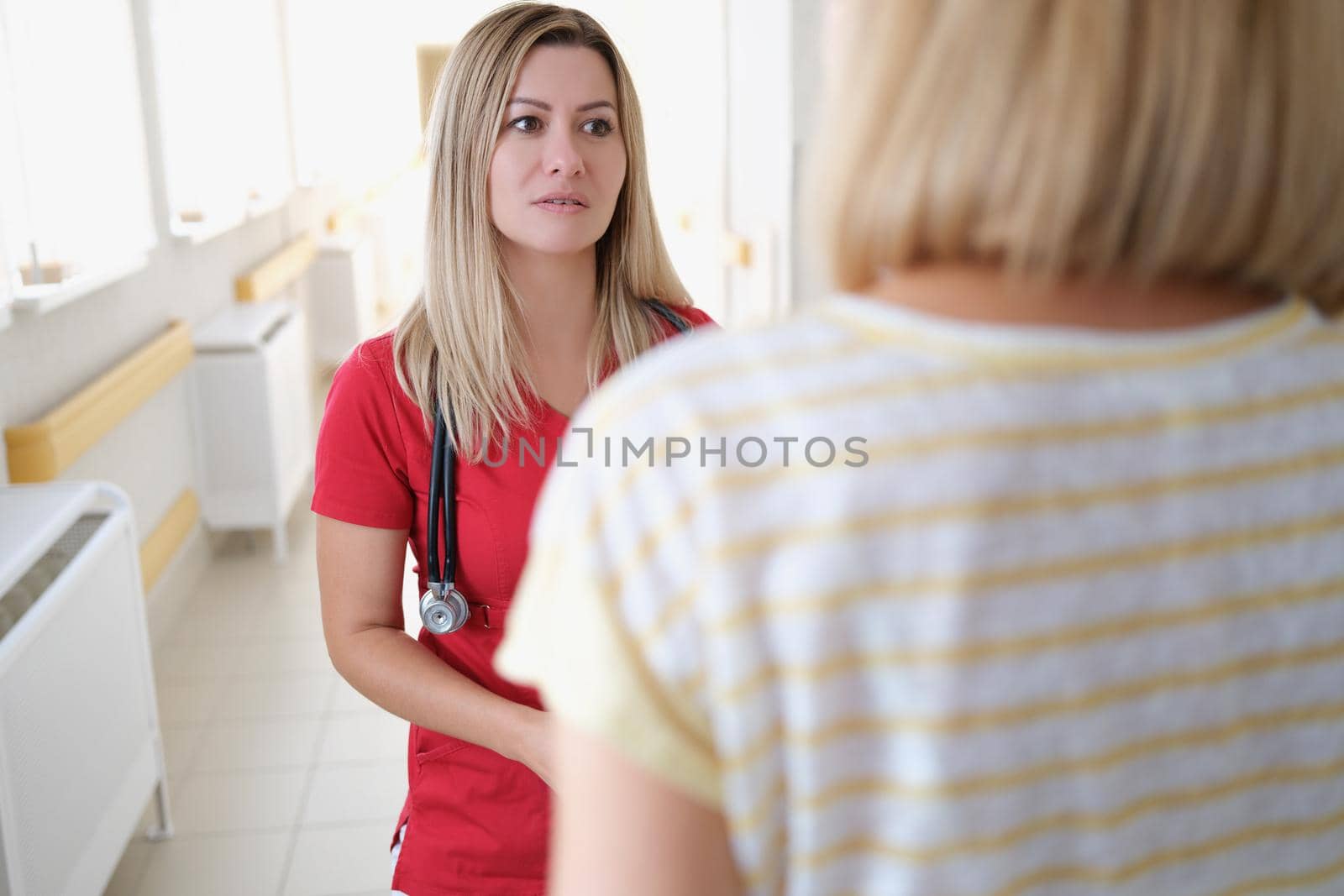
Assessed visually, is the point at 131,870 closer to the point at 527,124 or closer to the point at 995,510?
the point at 527,124

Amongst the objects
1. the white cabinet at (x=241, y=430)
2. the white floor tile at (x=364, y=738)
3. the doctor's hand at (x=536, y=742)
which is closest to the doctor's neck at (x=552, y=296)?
the doctor's hand at (x=536, y=742)

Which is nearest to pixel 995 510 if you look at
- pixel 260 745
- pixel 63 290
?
pixel 63 290

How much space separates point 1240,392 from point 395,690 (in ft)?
3.42

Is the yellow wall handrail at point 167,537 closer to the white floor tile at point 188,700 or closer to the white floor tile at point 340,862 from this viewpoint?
the white floor tile at point 188,700

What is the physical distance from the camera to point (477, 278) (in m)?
1.47

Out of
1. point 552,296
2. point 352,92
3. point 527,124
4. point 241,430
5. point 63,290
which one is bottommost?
point 241,430

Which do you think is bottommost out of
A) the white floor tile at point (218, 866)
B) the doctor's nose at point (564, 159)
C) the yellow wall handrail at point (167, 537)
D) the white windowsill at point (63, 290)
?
the white floor tile at point (218, 866)

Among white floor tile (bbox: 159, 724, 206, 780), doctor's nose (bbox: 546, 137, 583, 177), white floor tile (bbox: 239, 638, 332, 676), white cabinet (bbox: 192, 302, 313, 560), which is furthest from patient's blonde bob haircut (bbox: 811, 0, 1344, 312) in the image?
white cabinet (bbox: 192, 302, 313, 560)

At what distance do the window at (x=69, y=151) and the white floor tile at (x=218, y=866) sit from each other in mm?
1396

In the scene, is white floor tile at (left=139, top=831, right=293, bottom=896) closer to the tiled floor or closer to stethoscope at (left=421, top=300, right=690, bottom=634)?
the tiled floor

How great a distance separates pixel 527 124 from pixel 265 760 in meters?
2.34

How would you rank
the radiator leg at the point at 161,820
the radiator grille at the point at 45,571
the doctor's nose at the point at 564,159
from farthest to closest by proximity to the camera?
the radiator leg at the point at 161,820
the radiator grille at the point at 45,571
the doctor's nose at the point at 564,159

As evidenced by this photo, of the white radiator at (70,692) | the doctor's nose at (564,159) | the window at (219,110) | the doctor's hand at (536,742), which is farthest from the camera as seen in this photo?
the window at (219,110)

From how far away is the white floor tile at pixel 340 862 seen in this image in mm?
2664
